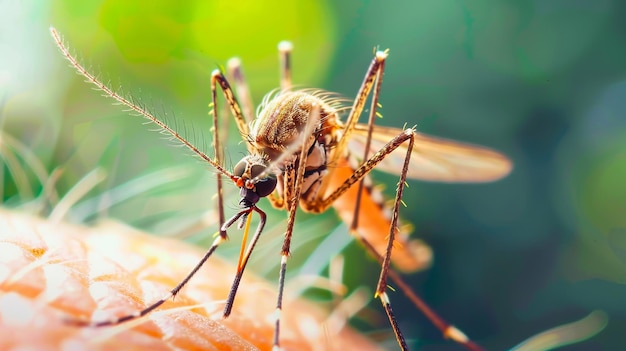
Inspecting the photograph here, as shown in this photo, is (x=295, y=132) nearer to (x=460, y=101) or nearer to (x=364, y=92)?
(x=364, y=92)

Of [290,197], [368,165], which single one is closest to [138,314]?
[290,197]

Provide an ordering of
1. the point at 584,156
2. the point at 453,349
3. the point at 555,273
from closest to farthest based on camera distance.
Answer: the point at 453,349 → the point at 555,273 → the point at 584,156

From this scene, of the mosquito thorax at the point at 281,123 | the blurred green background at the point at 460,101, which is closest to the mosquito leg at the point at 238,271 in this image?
the mosquito thorax at the point at 281,123

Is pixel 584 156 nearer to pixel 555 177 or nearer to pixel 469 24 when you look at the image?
pixel 555 177

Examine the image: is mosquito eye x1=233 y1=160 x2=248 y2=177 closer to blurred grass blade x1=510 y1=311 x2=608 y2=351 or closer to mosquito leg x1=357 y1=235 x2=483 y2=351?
mosquito leg x1=357 y1=235 x2=483 y2=351

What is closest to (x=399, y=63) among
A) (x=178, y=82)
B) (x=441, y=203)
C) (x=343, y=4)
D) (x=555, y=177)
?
(x=343, y=4)
